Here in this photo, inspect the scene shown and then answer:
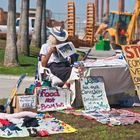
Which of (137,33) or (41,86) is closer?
(41,86)

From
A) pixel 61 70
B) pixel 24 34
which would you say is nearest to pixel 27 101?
pixel 61 70

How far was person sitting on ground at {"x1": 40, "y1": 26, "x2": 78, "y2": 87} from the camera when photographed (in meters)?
11.1

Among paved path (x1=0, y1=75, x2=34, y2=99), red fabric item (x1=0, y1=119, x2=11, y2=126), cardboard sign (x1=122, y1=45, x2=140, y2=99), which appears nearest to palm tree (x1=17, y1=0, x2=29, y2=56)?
paved path (x1=0, y1=75, x2=34, y2=99)

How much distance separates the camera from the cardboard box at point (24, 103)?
10.1 metres

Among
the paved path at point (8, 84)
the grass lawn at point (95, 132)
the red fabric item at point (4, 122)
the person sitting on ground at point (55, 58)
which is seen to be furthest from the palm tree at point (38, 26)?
the red fabric item at point (4, 122)

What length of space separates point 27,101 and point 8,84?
5880 millimetres

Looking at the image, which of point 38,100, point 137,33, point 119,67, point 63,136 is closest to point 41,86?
point 38,100

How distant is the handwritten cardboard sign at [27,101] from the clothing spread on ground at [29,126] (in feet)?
2.61

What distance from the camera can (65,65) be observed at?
11359 mm

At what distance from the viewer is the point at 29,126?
339 inches

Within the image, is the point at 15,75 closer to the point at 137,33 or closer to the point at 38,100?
the point at 38,100

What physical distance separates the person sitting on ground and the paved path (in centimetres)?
209

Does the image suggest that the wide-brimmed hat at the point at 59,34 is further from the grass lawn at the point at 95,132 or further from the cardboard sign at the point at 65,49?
the grass lawn at the point at 95,132

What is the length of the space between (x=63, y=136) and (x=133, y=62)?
281 cm
